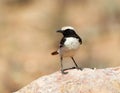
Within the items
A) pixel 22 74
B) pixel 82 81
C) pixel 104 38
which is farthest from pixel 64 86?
pixel 104 38

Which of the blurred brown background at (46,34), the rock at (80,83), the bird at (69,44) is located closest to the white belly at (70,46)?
the bird at (69,44)

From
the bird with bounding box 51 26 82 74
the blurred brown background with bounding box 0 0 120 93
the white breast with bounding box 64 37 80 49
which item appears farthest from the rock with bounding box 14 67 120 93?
the blurred brown background with bounding box 0 0 120 93

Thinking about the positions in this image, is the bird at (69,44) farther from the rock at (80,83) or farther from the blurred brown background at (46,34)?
the blurred brown background at (46,34)

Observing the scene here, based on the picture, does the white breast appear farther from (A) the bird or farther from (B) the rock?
(B) the rock

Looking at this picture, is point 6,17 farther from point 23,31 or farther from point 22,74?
point 22,74

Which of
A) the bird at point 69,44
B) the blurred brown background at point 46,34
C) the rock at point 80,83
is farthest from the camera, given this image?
the blurred brown background at point 46,34

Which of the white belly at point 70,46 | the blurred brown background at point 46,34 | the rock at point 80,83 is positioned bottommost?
the blurred brown background at point 46,34
